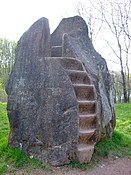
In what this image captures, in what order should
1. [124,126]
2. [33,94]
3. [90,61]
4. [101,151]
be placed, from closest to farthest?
[33,94]
[101,151]
[90,61]
[124,126]

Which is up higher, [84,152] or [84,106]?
[84,106]

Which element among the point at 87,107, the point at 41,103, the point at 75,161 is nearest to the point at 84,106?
the point at 87,107

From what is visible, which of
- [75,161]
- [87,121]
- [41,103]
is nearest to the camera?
[75,161]

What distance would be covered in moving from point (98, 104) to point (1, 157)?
2698 millimetres

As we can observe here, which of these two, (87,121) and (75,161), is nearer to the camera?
(75,161)

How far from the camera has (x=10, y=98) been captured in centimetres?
743

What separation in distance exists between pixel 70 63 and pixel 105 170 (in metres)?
2.65

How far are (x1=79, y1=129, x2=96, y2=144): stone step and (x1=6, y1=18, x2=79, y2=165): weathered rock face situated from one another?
0.67ft

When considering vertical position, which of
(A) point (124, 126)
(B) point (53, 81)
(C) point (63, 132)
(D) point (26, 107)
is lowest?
(A) point (124, 126)

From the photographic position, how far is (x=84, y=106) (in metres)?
7.11

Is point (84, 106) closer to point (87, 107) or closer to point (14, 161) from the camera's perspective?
point (87, 107)

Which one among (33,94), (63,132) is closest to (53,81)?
(33,94)

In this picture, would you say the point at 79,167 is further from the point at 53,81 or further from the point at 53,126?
the point at 53,81

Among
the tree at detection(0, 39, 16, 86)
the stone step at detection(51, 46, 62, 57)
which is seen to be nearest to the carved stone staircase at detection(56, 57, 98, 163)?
the stone step at detection(51, 46, 62, 57)
